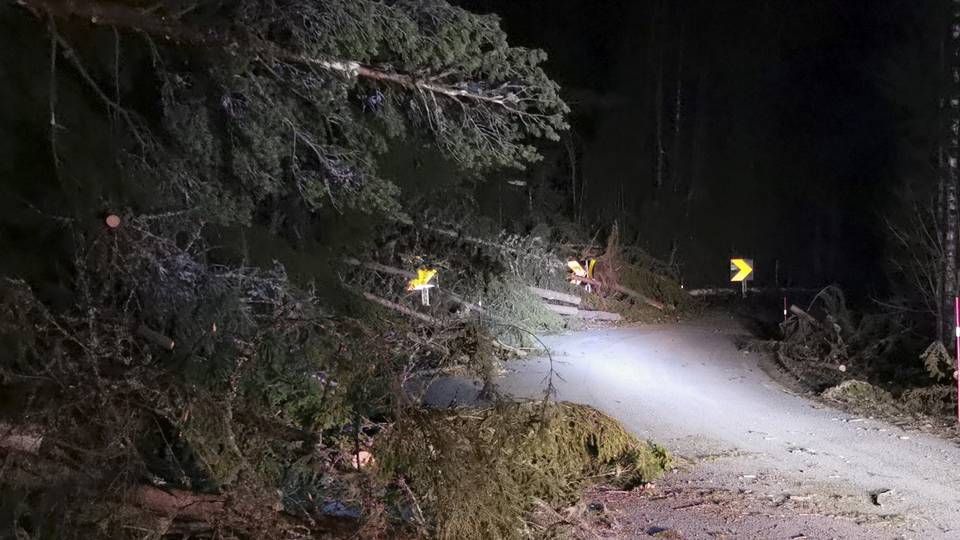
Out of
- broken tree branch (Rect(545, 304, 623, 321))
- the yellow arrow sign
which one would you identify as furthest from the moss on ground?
broken tree branch (Rect(545, 304, 623, 321))

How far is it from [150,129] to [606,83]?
24752 mm

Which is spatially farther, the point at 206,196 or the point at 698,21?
the point at 698,21

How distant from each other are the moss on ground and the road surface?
656 mm

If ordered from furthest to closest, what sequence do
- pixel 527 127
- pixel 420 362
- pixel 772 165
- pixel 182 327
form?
pixel 772 165
pixel 527 127
pixel 182 327
pixel 420 362

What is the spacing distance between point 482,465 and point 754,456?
4027 millimetres

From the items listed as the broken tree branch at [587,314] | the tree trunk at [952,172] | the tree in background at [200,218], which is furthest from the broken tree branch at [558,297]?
the tree in background at [200,218]

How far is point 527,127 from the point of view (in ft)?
23.0

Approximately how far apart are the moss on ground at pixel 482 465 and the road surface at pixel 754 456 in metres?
0.66

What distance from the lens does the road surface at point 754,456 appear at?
6004 millimetres

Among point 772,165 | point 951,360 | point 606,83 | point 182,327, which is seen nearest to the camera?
point 182,327

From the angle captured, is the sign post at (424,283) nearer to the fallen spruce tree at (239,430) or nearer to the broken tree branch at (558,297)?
the broken tree branch at (558,297)

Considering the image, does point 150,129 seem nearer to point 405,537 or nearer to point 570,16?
point 405,537

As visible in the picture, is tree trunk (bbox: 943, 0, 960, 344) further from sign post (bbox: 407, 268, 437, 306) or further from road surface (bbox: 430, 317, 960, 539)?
sign post (bbox: 407, 268, 437, 306)

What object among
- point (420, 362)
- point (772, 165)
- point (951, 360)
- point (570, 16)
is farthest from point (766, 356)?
point (772, 165)
